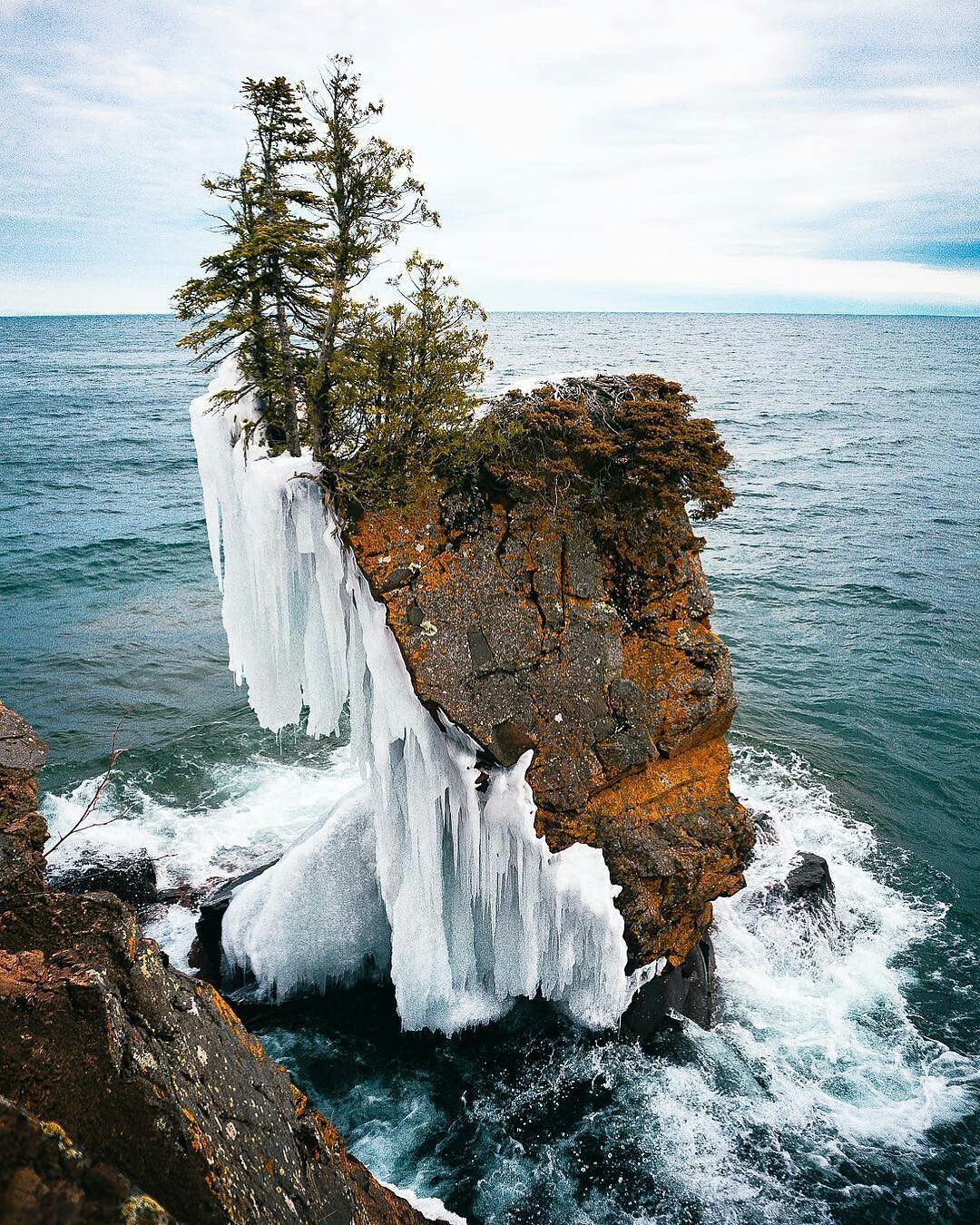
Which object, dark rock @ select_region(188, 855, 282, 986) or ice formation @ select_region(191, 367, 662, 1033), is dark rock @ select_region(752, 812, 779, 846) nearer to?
ice formation @ select_region(191, 367, 662, 1033)

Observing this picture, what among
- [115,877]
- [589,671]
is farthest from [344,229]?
[115,877]

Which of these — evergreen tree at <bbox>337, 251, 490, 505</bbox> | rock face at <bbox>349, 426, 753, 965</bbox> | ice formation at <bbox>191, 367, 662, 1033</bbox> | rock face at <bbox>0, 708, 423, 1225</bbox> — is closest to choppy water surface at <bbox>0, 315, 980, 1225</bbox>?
ice formation at <bbox>191, 367, 662, 1033</bbox>

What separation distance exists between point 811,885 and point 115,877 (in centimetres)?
1396

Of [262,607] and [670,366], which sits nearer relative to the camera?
[262,607]

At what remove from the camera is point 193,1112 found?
416 cm

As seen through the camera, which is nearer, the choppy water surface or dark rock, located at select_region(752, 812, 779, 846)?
the choppy water surface

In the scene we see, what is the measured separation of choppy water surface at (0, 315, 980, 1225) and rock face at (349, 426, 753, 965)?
284 centimetres

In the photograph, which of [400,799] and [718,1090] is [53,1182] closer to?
[400,799]

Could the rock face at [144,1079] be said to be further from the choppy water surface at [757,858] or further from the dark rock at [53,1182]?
the choppy water surface at [757,858]

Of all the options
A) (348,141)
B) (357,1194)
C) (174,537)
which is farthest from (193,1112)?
(174,537)

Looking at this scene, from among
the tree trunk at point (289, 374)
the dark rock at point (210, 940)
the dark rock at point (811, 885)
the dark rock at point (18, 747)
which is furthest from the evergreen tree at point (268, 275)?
the dark rock at point (811, 885)

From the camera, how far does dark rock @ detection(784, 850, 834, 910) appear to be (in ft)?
50.4

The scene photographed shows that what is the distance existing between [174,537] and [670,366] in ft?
242

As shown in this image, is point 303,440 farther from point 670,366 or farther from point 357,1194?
point 670,366
